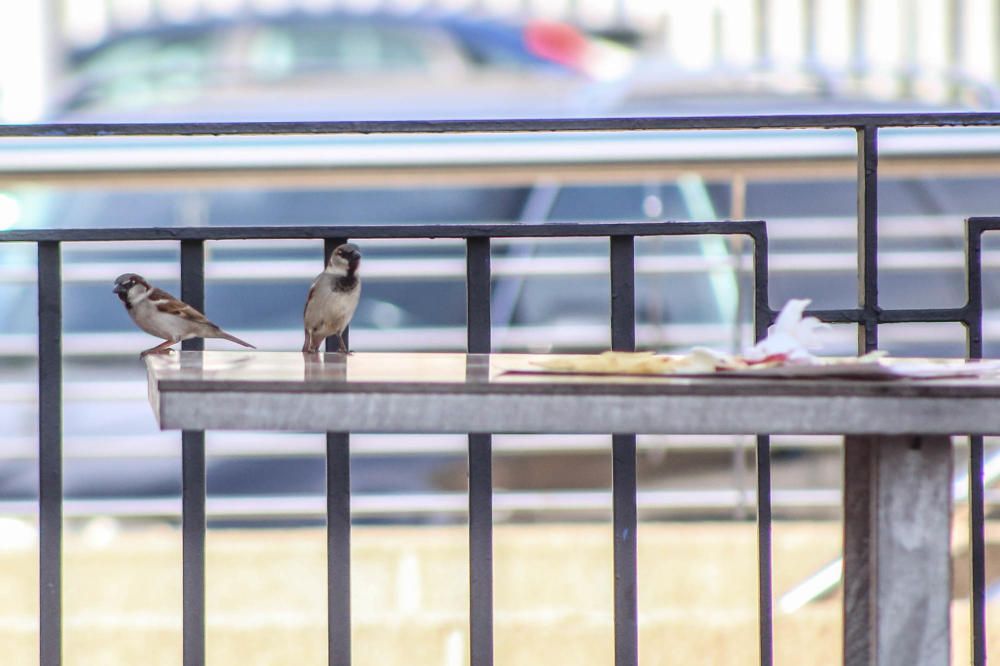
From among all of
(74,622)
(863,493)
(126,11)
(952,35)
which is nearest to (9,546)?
(74,622)

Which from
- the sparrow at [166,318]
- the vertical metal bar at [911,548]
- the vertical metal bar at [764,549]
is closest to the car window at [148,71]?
the sparrow at [166,318]

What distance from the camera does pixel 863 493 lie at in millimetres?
808

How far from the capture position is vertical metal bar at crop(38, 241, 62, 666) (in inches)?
40.1

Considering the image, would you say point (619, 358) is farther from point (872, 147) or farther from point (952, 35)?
point (952, 35)

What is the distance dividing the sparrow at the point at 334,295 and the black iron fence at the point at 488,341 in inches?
2.0

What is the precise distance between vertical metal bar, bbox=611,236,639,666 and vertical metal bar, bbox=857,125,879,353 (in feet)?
0.63

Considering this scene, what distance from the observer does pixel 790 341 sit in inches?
31.9

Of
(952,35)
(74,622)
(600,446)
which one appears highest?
(952,35)

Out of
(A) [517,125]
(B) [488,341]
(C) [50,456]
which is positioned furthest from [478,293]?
(C) [50,456]

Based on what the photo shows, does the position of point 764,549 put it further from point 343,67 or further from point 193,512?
point 343,67

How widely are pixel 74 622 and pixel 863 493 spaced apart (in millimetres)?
1288

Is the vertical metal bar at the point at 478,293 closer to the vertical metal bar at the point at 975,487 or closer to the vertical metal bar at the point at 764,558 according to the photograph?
the vertical metal bar at the point at 764,558

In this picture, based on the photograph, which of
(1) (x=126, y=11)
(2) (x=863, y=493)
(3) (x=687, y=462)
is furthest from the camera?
(1) (x=126, y=11)

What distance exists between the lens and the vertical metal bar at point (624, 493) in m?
1.01
